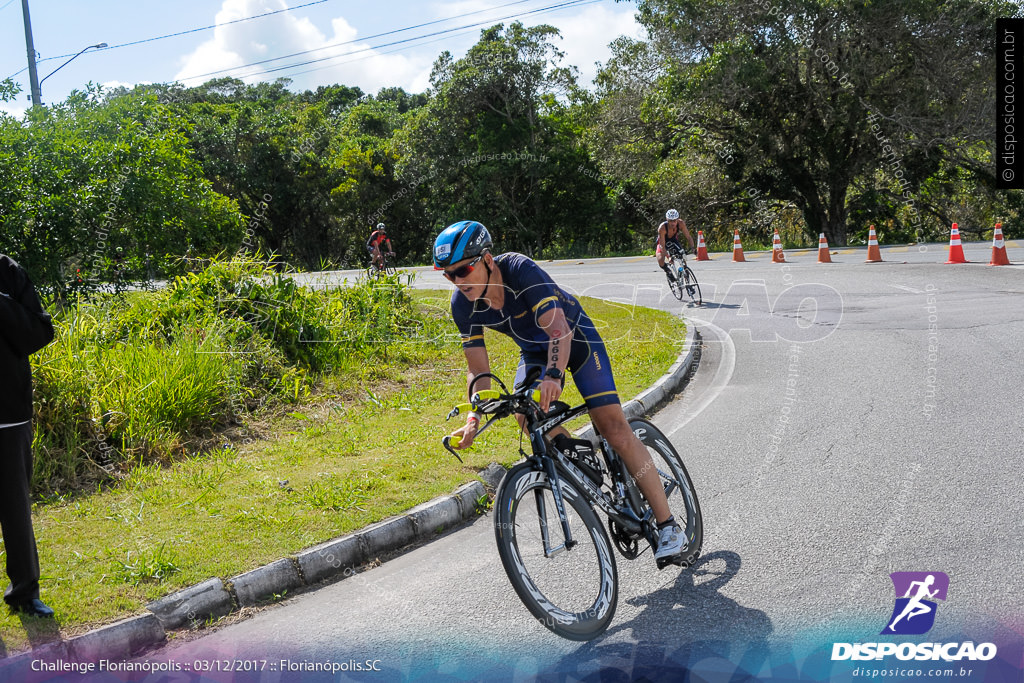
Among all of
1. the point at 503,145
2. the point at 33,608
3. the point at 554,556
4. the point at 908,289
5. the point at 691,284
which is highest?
the point at 503,145

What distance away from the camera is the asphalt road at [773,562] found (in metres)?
3.82

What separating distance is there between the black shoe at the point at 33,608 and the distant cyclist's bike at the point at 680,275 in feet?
44.1

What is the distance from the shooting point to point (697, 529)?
4828 mm

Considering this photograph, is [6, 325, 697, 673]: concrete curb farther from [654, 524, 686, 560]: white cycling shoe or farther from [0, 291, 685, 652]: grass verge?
[654, 524, 686, 560]: white cycling shoe

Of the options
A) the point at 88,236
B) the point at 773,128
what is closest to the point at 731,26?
the point at 773,128

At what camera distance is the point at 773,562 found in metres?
4.60

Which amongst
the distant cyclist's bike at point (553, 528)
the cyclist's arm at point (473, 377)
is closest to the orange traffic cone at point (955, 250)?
the distant cyclist's bike at point (553, 528)

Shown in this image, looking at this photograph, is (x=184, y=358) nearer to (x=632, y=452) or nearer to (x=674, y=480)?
(x=674, y=480)

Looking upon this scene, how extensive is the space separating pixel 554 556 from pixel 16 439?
9.51 ft

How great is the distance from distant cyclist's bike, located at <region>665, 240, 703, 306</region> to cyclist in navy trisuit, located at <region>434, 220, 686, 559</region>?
12.2 m

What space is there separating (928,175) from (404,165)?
70.7 ft

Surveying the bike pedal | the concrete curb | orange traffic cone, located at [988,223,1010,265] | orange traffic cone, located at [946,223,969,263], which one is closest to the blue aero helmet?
the bike pedal

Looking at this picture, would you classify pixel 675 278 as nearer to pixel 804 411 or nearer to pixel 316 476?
pixel 804 411

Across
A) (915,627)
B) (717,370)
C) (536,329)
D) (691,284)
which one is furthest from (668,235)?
(915,627)
